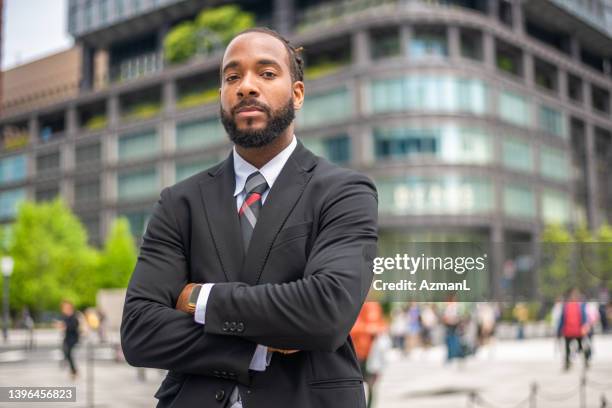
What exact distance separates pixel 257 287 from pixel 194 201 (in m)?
0.41

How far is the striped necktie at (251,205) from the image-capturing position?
245cm

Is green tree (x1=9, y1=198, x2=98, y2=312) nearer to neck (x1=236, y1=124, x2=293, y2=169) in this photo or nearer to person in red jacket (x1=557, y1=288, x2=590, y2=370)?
person in red jacket (x1=557, y1=288, x2=590, y2=370)

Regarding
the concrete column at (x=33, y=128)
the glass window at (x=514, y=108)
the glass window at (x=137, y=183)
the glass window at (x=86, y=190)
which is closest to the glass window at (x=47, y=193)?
the glass window at (x=86, y=190)

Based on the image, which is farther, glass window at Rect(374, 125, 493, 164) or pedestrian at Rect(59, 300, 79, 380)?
glass window at Rect(374, 125, 493, 164)

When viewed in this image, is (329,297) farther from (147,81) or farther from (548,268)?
(147,81)

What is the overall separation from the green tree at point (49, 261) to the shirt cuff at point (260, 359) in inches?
2192

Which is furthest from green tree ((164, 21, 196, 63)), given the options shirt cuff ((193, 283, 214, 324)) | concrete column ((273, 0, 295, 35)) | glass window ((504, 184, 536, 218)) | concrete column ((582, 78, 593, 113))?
shirt cuff ((193, 283, 214, 324))

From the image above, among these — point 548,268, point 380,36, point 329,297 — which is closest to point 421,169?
point 380,36

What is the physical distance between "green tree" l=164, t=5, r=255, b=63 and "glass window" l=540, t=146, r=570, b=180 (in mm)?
26658

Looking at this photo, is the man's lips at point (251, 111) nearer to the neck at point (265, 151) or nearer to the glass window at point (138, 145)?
the neck at point (265, 151)

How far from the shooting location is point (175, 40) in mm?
70438

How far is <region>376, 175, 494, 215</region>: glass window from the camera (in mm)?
52625

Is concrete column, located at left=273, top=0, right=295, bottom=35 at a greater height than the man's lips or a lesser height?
greater

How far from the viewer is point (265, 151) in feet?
8.36
